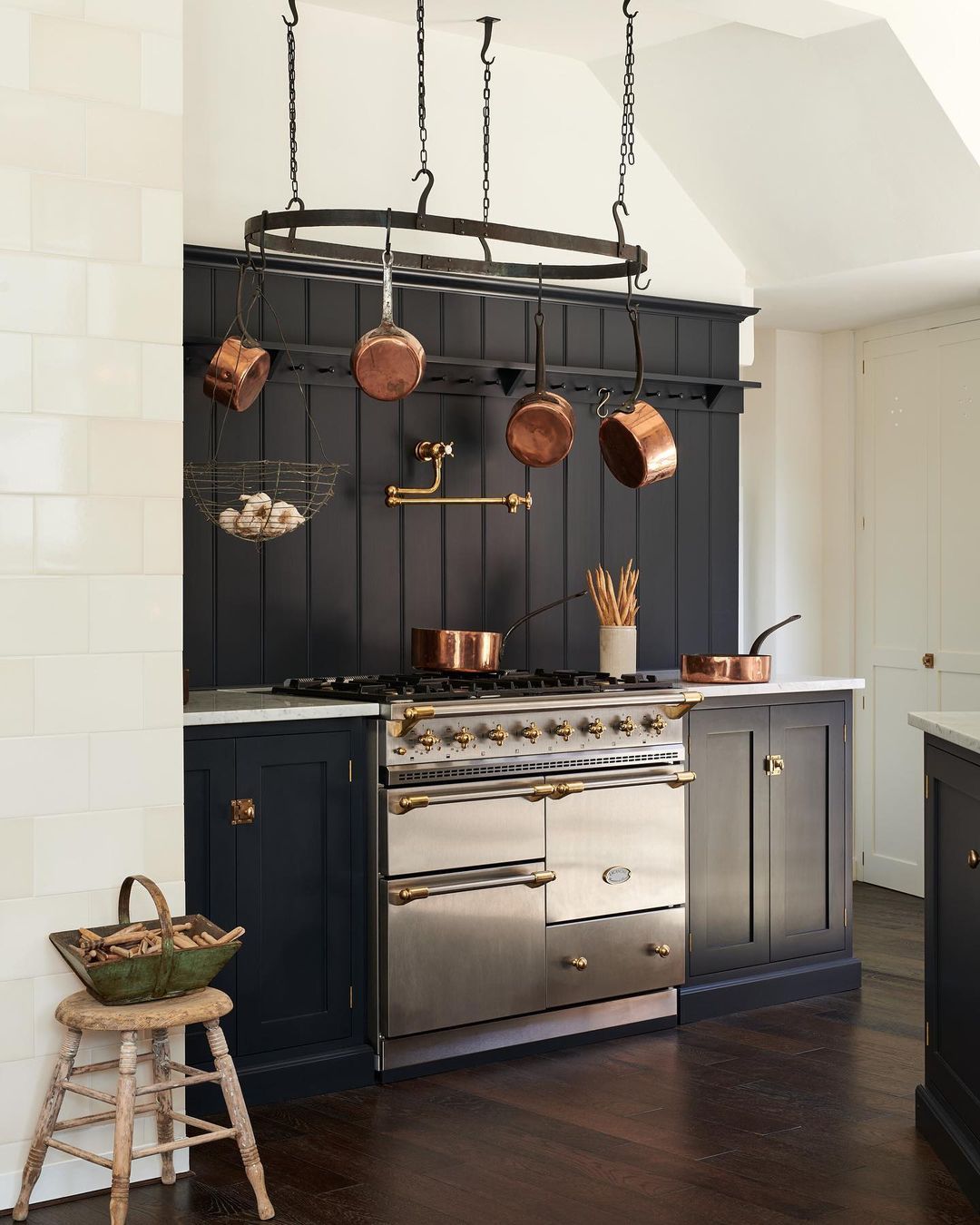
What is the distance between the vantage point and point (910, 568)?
18.9ft

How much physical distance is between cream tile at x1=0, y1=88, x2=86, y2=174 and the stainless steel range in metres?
1.51

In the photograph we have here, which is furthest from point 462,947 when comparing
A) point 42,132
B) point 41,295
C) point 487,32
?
point 487,32

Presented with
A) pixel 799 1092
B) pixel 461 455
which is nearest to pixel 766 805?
pixel 799 1092

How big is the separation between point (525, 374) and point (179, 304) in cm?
180

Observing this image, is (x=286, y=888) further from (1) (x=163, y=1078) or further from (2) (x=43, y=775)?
(2) (x=43, y=775)

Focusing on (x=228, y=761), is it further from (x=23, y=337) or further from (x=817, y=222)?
(x=817, y=222)

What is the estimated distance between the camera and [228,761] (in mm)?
3465

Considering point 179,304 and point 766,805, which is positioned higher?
point 179,304

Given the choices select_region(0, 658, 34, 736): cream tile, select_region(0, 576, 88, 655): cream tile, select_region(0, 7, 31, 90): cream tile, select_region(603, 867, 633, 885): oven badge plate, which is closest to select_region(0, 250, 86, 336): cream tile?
select_region(0, 7, 31, 90): cream tile

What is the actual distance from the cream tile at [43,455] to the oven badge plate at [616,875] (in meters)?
1.89

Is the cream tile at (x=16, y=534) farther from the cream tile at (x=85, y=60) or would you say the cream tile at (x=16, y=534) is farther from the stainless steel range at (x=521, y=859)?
the stainless steel range at (x=521, y=859)

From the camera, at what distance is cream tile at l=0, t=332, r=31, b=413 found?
9.27 ft

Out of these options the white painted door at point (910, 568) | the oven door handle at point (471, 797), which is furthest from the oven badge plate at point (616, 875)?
the white painted door at point (910, 568)

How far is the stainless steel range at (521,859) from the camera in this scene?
3.64 m
